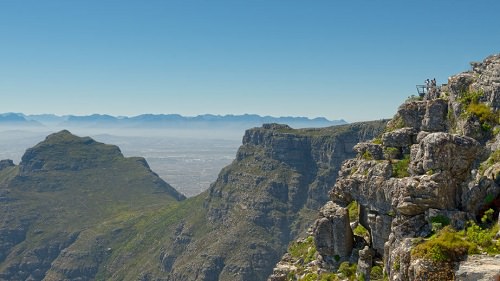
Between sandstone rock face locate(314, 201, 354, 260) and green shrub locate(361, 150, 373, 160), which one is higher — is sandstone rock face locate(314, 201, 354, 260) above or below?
below

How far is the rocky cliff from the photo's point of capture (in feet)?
83.7

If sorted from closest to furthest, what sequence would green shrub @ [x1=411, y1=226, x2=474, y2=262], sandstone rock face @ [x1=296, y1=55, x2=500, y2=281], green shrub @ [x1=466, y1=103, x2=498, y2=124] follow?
green shrub @ [x1=411, y1=226, x2=474, y2=262] < sandstone rock face @ [x1=296, y1=55, x2=500, y2=281] < green shrub @ [x1=466, y1=103, x2=498, y2=124]

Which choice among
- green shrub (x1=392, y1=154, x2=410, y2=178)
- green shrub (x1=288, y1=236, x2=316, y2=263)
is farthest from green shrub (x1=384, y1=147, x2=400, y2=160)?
green shrub (x1=288, y1=236, x2=316, y2=263)

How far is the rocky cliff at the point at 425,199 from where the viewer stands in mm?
25500

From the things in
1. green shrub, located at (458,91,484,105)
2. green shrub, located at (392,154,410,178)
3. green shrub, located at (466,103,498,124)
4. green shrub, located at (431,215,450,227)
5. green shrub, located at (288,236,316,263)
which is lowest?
green shrub, located at (288,236,316,263)

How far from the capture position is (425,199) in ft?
99.2

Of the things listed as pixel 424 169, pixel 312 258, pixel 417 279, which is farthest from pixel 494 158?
pixel 312 258

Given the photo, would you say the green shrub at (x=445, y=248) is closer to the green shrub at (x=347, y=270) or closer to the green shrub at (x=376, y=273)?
the green shrub at (x=376, y=273)

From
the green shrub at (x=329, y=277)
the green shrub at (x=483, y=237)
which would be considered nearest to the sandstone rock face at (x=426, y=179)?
the green shrub at (x=483, y=237)

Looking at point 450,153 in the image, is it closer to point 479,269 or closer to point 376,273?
point 479,269

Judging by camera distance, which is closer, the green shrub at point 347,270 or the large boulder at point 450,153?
the large boulder at point 450,153

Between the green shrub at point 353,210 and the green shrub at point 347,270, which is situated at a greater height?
the green shrub at point 353,210

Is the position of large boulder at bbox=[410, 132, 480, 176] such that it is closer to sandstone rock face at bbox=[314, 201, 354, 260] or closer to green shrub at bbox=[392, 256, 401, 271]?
green shrub at bbox=[392, 256, 401, 271]

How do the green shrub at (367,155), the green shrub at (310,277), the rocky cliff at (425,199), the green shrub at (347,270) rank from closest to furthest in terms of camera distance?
the rocky cliff at (425,199) → the green shrub at (347,270) → the green shrub at (310,277) → the green shrub at (367,155)
